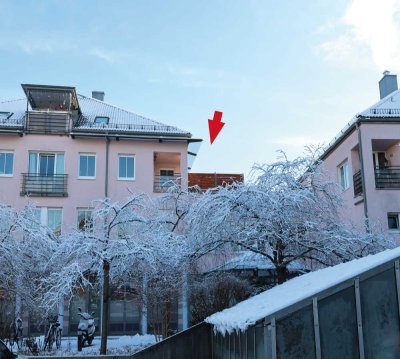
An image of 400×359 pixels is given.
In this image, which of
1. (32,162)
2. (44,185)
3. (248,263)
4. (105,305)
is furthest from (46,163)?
(248,263)

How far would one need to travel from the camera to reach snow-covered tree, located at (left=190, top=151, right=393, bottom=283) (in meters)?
16.2

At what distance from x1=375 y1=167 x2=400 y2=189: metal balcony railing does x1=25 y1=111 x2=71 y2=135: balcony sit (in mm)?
15226

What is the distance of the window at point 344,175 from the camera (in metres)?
27.3

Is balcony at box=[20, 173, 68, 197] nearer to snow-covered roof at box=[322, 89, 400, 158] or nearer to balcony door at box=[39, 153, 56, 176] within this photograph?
balcony door at box=[39, 153, 56, 176]

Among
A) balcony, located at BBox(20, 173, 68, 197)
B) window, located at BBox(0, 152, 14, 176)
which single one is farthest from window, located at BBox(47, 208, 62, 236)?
window, located at BBox(0, 152, 14, 176)

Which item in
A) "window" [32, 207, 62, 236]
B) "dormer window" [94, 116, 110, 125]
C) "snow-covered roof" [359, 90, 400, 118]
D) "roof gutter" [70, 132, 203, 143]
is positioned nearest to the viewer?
"snow-covered roof" [359, 90, 400, 118]

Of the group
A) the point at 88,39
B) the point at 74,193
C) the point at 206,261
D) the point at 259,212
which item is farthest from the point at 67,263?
the point at 74,193

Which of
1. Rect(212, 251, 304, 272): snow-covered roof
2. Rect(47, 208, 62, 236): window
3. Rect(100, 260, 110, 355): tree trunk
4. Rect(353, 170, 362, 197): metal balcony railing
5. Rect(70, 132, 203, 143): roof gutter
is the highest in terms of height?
Rect(70, 132, 203, 143): roof gutter

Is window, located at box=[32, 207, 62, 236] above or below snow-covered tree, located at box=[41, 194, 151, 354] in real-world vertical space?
above

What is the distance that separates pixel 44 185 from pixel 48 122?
329cm

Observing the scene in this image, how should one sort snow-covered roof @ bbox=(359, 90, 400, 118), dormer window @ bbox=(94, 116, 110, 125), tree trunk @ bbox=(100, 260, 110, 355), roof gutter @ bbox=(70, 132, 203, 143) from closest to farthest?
tree trunk @ bbox=(100, 260, 110, 355) < snow-covered roof @ bbox=(359, 90, 400, 118) < roof gutter @ bbox=(70, 132, 203, 143) < dormer window @ bbox=(94, 116, 110, 125)

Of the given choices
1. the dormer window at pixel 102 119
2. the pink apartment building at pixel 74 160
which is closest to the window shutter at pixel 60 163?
the pink apartment building at pixel 74 160

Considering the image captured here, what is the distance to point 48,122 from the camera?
27359 millimetres

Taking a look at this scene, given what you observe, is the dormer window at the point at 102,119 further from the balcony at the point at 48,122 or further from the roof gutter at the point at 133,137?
the balcony at the point at 48,122
